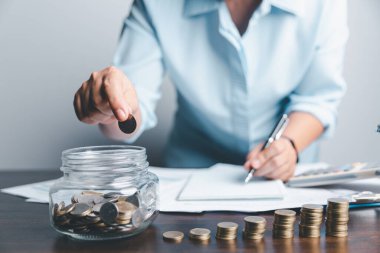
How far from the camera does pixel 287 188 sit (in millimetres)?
829

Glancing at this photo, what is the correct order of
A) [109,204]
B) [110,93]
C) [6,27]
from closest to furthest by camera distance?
[109,204] → [110,93] → [6,27]

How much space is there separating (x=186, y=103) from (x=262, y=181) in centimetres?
50

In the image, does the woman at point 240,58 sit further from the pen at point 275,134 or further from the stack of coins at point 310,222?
the stack of coins at point 310,222

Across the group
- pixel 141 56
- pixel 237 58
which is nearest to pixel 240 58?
pixel 237 58

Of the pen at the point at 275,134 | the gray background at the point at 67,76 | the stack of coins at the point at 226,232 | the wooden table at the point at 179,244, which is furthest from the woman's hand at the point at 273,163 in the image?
the gray background at the point at 67,76

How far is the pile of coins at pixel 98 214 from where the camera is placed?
533 millimetres

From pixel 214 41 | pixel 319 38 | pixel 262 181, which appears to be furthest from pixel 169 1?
pixel 262 181

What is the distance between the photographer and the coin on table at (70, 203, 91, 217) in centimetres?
54

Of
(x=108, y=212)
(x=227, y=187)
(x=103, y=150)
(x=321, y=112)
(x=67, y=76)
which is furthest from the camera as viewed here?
(x=67, y=76)

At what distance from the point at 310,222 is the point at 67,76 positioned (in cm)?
130

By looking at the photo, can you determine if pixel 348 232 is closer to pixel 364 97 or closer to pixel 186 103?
pixel 186 103

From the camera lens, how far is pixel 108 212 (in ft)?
1.74

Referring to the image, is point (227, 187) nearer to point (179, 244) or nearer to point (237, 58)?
point (179, 244)

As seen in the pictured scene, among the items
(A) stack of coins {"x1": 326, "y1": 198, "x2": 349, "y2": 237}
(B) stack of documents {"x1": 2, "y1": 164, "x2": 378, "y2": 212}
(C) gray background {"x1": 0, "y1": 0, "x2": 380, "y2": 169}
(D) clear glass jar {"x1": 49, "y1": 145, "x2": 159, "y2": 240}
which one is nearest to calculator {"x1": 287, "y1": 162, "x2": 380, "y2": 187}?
(B) stack of documents {"x1": 2, "y1": 164, "x2": 378, "y2": 212}
